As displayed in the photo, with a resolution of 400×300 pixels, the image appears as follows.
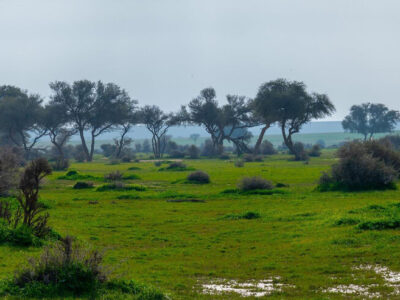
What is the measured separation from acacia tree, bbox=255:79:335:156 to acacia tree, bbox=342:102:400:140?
6266cm

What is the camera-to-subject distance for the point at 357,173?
30375 mm

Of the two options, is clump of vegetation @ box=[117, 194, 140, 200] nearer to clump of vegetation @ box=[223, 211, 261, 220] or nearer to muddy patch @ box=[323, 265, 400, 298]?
clump of vegetation @ box=[223, 211, 261, 220]

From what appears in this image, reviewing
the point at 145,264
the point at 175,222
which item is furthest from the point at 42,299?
the point at 175,222

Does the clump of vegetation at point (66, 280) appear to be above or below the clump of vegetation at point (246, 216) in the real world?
above

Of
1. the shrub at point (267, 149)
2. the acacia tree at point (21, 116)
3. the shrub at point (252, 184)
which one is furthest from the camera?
the shrub at point (267, 149)

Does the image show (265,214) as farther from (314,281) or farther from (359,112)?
(359,112)

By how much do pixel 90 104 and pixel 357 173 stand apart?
77382mm

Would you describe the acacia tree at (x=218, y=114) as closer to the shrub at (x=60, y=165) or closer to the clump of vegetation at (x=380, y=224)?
the shrub at (x=60, y=165)

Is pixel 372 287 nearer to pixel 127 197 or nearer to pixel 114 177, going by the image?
pixel 127 197

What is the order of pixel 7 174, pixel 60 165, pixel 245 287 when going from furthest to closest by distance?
pixel 60 165 → pixel 7 174 → pixel 245 287

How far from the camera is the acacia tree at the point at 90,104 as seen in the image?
99688mm

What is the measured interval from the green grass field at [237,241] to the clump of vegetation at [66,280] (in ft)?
1.27

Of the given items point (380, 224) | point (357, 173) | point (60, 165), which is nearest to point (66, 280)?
point (380, 224)

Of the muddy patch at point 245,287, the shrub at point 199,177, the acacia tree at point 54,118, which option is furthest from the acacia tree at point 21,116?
the muddy patch at point 245,287
